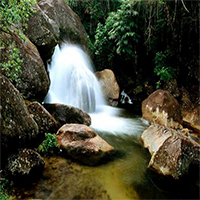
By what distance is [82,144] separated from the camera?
3.98m

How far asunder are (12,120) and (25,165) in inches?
31.8

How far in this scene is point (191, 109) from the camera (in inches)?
301

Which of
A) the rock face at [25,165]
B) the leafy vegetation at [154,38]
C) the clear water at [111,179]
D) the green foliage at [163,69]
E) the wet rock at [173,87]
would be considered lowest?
the clear water at [111,179]

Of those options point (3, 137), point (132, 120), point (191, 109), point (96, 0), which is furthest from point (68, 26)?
point (3, 137)

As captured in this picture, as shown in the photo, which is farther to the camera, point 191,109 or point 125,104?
point 125,104

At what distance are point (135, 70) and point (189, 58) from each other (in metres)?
2.82

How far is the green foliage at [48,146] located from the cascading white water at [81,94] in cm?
231

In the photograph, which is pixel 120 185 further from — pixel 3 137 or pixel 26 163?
pixel 3 137

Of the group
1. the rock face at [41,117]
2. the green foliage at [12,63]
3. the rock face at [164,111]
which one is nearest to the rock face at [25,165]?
the rock face at [41,117]

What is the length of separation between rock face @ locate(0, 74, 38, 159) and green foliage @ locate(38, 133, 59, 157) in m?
0.54

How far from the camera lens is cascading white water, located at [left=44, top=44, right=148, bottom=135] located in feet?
22.0

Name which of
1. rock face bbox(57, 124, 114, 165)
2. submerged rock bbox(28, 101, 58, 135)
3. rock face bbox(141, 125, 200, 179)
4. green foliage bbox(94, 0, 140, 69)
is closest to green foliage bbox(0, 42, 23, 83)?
submerged rock bbox(28, 101, 58, 135)

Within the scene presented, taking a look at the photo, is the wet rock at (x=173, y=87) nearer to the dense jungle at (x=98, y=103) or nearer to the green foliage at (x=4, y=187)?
the dense jungle at (x=98, y=103)

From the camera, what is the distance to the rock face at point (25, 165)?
9.32 ft
